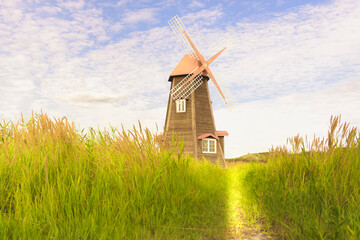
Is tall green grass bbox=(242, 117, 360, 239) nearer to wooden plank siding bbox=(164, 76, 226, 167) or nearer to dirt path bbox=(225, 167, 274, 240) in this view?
dirt path bbox=(225, 167, 274, 240)

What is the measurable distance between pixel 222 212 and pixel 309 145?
1.96m

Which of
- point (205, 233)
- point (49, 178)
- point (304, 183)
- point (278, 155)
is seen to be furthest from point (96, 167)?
point (278, 155)

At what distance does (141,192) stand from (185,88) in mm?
17419

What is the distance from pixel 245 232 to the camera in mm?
4137

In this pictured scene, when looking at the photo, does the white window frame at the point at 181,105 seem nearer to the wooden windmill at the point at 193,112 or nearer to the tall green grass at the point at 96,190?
the wooden windmill at the point at 193,112

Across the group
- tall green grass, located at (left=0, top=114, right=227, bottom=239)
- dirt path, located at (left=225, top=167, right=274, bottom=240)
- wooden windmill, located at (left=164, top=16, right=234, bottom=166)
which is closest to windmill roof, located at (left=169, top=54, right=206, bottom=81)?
wooden windmill, located at (left=164, top=16, right=234, bottom=166)

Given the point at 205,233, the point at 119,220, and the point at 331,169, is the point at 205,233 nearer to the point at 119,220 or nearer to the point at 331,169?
the point at 119,220

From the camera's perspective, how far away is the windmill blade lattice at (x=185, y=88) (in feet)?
67.7

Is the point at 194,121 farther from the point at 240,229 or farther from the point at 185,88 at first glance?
the point at 240,229

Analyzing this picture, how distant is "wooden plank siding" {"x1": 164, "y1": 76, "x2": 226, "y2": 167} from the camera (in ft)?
65.4

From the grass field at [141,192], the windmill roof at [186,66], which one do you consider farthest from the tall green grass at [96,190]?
the windmill roof at [186,66]

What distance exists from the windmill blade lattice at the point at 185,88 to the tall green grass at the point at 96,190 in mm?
16018

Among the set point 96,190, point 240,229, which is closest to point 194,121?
point 240,229

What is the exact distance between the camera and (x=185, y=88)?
67.9 feet
